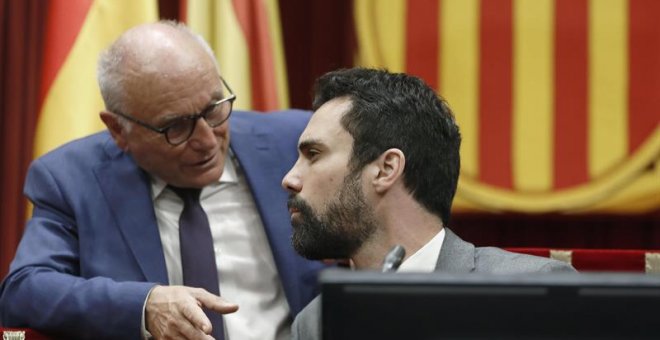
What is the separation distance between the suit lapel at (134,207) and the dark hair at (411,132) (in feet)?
1.78

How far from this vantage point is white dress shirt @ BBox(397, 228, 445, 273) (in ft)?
5.77

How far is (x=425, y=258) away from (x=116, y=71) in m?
0.84

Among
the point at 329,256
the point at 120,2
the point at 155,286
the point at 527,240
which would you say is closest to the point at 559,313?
the point at 329,256

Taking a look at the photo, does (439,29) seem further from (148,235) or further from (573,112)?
(148,235)

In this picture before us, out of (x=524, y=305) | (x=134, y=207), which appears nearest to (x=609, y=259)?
(x=134, y=207)

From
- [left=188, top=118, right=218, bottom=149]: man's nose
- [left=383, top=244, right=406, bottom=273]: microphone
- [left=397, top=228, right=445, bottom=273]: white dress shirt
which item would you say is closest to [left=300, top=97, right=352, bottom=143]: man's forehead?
[left=397, top=228, right=445, bottom=273]: white dress shirt

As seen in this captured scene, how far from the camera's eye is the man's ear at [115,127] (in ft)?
7.45

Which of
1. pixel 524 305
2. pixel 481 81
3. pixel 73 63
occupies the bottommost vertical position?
pixel 481 81

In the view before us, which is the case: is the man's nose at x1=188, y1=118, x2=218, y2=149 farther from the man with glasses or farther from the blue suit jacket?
the blue suit jacket

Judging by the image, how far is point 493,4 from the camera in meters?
2.80

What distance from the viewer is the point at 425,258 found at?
5.79ft

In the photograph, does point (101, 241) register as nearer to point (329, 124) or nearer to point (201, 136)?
point (201, 136)

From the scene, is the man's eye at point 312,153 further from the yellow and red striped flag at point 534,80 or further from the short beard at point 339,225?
the yellow and red striped flag at point 534,80

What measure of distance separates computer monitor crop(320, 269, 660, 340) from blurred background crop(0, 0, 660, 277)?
6.29 ft
